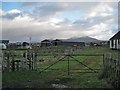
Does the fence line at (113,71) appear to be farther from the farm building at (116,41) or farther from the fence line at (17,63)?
the farm building at (116,41)

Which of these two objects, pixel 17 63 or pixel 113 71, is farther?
pixel 17 63

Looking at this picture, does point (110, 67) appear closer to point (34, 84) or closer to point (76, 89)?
point (76, 89)

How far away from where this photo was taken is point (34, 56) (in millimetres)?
15664

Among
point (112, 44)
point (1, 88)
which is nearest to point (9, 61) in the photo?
point (1, 88)

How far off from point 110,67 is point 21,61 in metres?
6.60

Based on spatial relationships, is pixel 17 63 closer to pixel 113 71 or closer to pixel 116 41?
pixel 113 71

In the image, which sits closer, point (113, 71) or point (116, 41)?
point (113, 71)

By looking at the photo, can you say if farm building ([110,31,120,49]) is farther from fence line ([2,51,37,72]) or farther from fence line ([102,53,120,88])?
fence line ([102,53,120,88])

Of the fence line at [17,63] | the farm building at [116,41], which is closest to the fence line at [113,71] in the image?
the fence line at [17,63]

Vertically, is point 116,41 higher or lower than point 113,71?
higher

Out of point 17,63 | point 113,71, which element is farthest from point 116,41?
point 113,71

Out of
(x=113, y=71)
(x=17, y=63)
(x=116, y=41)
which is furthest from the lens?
(x=116, y=41)

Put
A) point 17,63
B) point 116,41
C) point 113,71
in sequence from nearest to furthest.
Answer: point 113,71 < point 17,63 < point 116,41

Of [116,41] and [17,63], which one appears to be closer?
[17,63]
